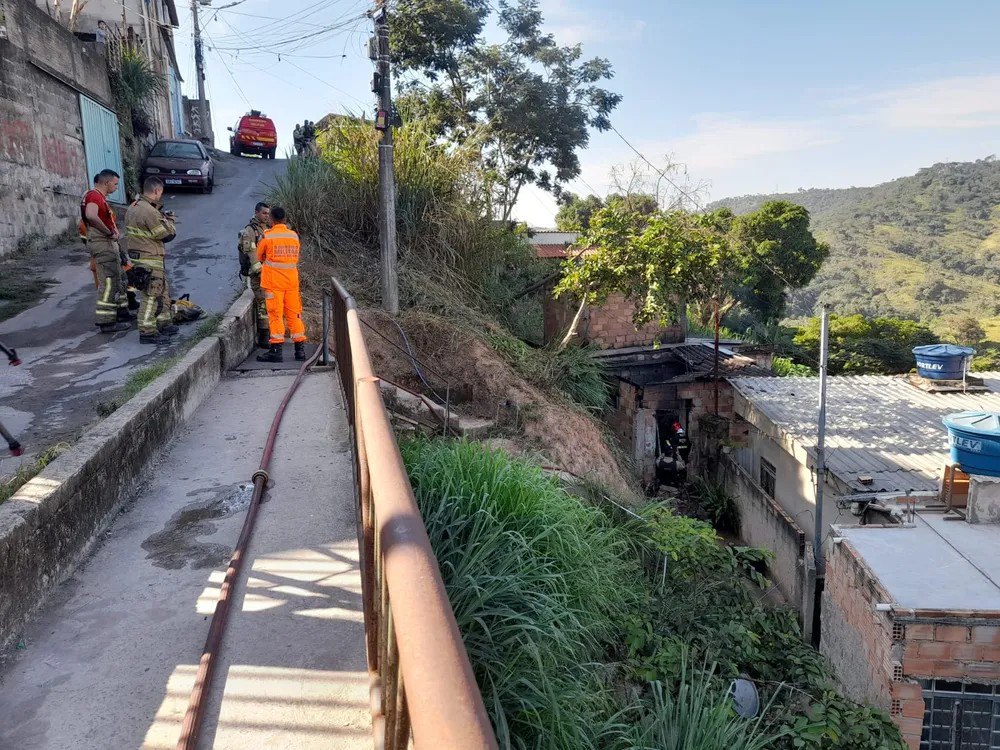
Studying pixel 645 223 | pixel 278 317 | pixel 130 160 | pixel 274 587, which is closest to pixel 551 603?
pixel 274 587

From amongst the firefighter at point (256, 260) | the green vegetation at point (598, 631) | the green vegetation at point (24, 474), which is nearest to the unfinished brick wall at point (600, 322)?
the firefighter at point (256, 260)

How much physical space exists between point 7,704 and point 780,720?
14.4 feet

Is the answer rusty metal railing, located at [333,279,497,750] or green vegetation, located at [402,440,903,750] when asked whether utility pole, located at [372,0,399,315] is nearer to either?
green vegetation, located at [402,440,903,750]

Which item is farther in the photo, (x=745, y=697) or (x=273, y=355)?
(x=273, y=355)

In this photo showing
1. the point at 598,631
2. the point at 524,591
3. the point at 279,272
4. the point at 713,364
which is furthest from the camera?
the point at 713,364

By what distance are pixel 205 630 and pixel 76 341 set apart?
5.60 meters

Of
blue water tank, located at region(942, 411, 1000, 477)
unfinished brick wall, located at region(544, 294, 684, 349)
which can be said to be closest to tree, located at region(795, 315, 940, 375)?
unfinished brick wall, located at region(544, 294, 684, 349)

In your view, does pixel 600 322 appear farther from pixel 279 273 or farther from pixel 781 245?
pixel 781 245

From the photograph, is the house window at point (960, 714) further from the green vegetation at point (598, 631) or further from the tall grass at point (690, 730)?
the tall grass at point (690, 730)

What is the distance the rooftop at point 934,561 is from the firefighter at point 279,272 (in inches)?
238

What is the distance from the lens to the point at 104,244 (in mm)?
7000

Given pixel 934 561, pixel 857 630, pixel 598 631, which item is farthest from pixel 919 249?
pixel 598 631

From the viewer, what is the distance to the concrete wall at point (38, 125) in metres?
10.2

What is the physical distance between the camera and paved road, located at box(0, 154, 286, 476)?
16.3ft
